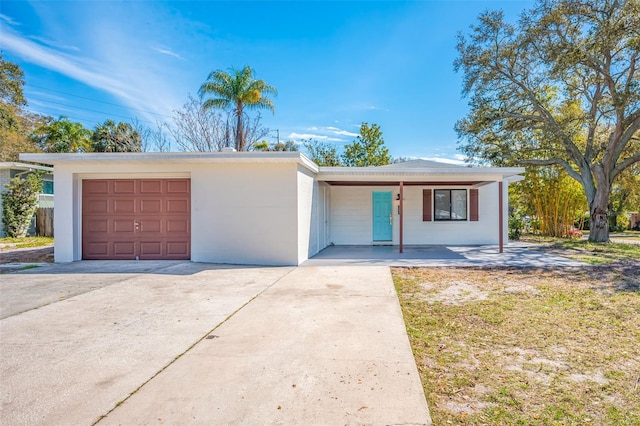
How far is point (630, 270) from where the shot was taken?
7.80 m

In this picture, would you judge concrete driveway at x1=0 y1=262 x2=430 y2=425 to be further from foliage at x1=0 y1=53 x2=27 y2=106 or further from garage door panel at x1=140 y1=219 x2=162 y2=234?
foliage at x1=0 y1=53 x2=27 y2=106

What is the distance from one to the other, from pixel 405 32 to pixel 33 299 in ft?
41.2

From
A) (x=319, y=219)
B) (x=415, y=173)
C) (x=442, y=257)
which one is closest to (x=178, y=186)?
(x=319, y=219)

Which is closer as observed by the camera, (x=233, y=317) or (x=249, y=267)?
(x=233, y=317)

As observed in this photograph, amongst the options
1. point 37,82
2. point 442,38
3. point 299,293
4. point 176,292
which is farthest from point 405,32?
point 37,82

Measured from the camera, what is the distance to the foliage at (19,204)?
49.1 ft

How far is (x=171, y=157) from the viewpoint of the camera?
338 inches

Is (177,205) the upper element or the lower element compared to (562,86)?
lower

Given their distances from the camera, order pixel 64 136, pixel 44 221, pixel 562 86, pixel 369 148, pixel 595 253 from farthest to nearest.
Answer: pixel 369 148, pixel 64 136, pixel 44 221, pixel 562 86, pixel 595 253

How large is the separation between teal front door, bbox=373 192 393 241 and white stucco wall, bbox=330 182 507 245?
0.16 m

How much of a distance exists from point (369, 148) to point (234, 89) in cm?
1112

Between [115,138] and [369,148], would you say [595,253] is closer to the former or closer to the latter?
[369,148]

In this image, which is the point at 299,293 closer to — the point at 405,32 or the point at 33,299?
the point at 33,299

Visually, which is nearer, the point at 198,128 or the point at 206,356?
the point at 206,356
